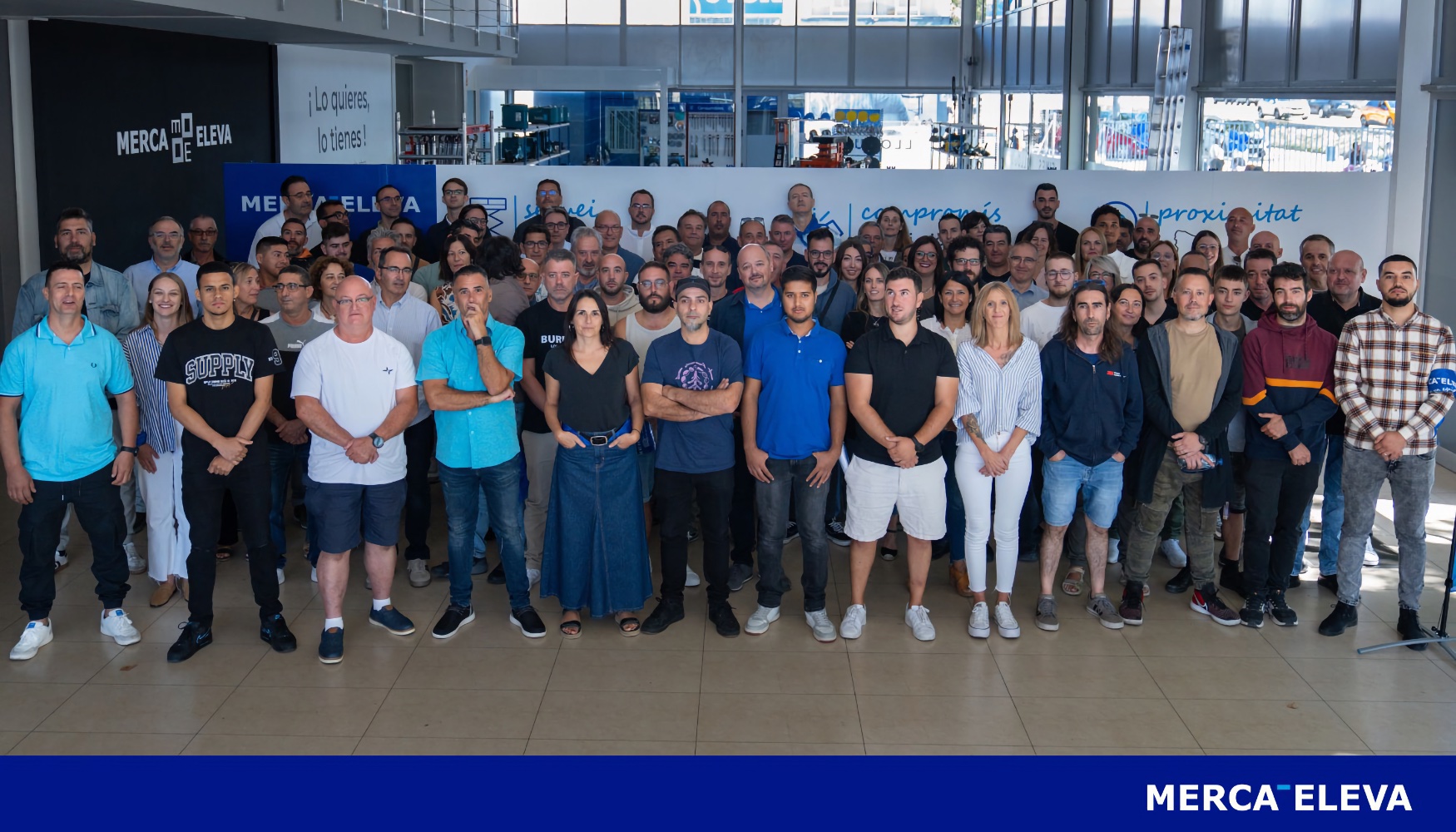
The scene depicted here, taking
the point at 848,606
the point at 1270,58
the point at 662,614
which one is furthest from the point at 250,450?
the point at 1270,58

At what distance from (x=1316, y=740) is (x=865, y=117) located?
20746mm

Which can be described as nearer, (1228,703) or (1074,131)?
(1228,703)

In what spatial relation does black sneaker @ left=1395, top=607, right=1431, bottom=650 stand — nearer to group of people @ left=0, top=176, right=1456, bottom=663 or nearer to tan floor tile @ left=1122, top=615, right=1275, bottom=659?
group of people @ left=0, top=176, right=1456, bottom=663

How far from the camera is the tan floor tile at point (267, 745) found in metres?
4.13

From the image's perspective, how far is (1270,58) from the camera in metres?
10.8

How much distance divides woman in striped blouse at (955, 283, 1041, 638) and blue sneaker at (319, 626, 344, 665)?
2.55m

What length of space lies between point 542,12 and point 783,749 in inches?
832

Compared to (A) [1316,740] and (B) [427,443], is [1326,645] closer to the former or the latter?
(A) [1316,740]

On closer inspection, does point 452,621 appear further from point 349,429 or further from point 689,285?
point 689,285

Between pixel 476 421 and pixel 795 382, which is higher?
pixel 795 382

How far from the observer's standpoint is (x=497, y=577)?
5.82 meters

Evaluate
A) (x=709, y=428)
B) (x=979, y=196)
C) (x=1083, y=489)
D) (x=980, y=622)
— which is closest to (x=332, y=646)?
(x=709, y=428)

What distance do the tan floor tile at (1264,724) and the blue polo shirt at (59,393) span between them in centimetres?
421

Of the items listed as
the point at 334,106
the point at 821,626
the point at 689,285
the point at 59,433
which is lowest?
the point at 821,626
